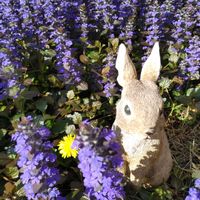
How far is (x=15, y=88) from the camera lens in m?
2.67

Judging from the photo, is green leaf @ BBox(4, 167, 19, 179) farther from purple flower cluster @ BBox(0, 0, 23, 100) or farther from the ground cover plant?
purple flower cluster @ BBox(0, 0, 23, 100)

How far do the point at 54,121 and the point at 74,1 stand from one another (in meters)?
1.13

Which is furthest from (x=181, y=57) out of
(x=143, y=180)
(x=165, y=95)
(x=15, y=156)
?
(x=15, y=156)

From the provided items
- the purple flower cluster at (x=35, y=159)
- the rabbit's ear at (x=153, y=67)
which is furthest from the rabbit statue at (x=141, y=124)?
the purple flower cluster at (x=35, y=159)

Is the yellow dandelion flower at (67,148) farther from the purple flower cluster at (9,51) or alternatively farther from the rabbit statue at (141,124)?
the purple flower cluster at (9,51)

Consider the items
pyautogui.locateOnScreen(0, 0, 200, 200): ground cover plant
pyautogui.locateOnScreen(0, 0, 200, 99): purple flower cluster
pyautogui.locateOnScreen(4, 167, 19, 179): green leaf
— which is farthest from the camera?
pyautogui.locateOnScreen(0, 0, 200, 99): purple flower cluster

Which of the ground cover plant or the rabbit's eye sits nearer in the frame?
the rabbit's eye

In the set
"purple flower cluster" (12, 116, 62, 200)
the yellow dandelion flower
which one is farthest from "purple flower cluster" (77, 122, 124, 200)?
the yellow dandelion flower

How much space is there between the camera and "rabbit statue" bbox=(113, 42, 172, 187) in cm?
212

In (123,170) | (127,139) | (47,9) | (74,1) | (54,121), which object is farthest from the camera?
(74,1)

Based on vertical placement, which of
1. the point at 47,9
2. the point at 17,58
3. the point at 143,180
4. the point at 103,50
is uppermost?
the point at 47,9

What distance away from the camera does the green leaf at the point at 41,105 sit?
2.83 meters

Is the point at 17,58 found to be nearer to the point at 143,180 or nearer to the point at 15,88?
the point at 15,88

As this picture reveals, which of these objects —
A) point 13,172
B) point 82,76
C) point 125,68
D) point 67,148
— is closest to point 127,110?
point 125,68
